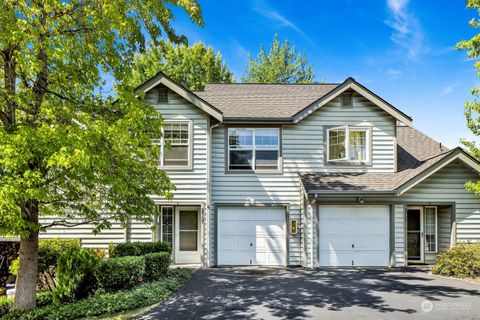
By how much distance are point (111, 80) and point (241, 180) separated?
6536 millimetres

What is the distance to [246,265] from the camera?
41.6ft

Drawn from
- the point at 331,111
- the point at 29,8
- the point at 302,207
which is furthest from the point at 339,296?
the point at 29,8

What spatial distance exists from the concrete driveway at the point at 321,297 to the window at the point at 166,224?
2550 mm

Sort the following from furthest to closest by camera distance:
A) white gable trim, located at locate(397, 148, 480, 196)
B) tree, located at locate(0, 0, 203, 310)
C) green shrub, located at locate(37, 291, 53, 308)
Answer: white gable trim, located at locate(397, 148, 480, 196), green shrub, located at locate(37, 291, 53, 308), tree, located at locate(0, 0, 203, 310)

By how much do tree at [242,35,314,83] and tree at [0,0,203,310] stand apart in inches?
947

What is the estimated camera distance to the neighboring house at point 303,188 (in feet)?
40.6

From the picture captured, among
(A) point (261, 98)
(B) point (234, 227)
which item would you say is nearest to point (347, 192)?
(B) point (234, 227)

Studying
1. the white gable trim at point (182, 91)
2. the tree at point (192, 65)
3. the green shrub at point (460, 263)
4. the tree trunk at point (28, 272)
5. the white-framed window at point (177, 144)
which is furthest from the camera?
the tree at point (192, 65)

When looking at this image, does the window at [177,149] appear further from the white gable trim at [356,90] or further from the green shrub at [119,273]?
the green shrub at [119,273]

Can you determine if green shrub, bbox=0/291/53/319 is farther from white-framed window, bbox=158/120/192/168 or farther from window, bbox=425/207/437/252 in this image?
window, bbox=425/207/437/252

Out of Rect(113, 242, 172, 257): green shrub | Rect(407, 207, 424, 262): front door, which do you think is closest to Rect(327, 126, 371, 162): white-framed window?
Rect(407, 207, 424, 262): front door

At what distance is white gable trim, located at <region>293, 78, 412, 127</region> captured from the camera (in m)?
12.8

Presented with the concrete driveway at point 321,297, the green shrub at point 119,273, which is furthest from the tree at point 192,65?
the green shrub at point 119,273

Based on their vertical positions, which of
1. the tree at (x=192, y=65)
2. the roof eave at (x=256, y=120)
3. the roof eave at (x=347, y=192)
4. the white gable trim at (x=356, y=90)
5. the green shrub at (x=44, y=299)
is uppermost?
the tree at (x=192, y=65)
